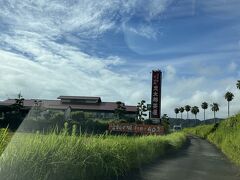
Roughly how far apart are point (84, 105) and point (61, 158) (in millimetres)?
91548

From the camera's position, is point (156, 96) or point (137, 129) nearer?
point (137, 129)

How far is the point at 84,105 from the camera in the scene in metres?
101

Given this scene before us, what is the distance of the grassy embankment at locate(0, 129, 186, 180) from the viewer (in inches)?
339

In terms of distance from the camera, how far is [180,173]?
15289 mm

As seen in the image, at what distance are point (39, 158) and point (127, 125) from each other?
1007 inches

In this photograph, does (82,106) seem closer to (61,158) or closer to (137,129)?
(137,129)

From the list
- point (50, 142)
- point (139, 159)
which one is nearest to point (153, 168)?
Result: point (139, 159)

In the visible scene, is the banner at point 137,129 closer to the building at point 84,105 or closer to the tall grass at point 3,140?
the tall grass at point 3,140

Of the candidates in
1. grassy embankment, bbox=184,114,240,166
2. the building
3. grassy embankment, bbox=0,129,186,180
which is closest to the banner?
grassy embankment, bbox=184,114,240,166

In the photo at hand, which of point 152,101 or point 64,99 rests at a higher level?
point 64,99

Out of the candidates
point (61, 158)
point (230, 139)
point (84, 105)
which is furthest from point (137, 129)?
point (84, 105)

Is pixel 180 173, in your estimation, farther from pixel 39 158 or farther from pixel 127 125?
pixel 127 125

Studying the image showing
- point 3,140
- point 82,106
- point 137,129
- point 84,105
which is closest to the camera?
point 3,140

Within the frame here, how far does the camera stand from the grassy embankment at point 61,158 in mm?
8602
